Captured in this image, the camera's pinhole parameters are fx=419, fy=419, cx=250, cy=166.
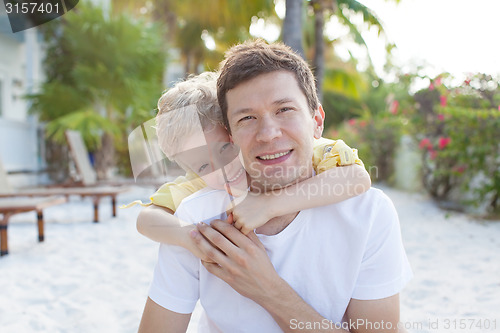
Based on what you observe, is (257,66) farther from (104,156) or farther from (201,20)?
(201,20)

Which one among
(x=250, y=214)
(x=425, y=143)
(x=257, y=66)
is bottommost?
(x=425, y=143)

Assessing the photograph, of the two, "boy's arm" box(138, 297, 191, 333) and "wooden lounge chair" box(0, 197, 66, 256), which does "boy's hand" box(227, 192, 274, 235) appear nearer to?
"boy's arm" box(138, 297, 191, 333)

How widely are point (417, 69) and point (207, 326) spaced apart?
8.45m

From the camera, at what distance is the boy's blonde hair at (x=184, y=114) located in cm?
170

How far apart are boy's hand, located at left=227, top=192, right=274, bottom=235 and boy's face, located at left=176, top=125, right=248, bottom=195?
16cm

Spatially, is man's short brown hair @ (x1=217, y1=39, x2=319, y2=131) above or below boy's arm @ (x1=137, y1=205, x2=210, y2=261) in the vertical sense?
above

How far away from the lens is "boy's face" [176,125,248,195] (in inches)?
65.0

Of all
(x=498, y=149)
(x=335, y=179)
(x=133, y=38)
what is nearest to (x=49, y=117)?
(x=133, y=38)

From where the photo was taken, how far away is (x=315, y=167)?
73.7 inches

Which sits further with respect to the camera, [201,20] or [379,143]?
[201,20]

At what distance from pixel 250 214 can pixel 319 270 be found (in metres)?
0.31

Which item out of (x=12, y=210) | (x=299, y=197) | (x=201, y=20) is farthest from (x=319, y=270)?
(x=201, y=20)

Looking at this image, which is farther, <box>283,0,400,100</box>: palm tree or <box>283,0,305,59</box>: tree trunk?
<box>283,0,400,100</box>: palm tree

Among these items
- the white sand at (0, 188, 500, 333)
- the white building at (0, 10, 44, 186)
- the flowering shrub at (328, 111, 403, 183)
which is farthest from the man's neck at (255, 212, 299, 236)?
the flowering shrub at (328, 111, 403, 183)
